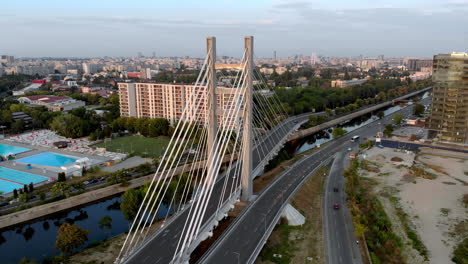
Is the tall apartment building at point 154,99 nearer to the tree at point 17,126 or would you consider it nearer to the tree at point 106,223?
the tree at point 17,126

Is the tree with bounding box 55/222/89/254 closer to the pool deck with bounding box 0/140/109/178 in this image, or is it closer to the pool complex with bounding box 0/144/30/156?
the pool deck with bounding box 0/140/109/178

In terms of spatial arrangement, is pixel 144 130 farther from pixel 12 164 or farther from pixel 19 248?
pixel 19 248

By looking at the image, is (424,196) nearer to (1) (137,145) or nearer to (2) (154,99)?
(1) (137,145)

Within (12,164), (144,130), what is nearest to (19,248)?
(12,164)

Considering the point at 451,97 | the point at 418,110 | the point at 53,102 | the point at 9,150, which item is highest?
the point at 451,97

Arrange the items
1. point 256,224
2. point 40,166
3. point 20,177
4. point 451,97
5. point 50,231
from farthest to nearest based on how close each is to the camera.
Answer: point 451,97
point 40,166
point 20,177
point 50,231
point 256,224

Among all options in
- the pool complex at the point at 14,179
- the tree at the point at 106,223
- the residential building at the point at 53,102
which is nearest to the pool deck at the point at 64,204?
the tree at the point at 106,223

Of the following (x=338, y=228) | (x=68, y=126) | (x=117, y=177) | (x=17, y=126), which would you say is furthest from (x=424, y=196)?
(x=17, y=126)
